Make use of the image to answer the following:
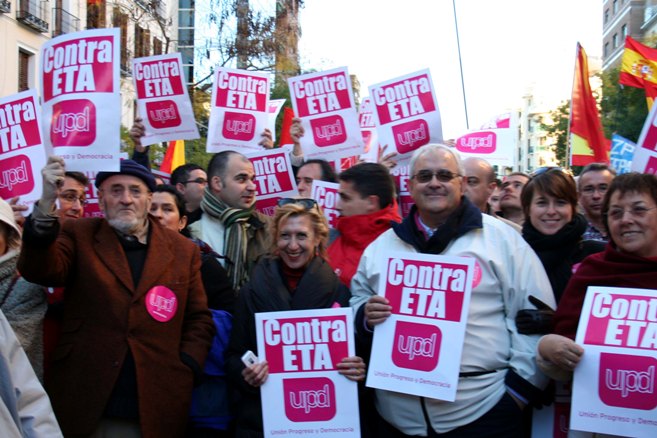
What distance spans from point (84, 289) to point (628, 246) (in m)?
2.63

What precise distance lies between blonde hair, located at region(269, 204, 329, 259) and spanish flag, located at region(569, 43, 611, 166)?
224 inches

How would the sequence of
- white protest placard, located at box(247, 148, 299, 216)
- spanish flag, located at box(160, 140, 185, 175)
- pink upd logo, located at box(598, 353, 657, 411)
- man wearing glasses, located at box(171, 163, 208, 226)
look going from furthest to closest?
spanish flag, located at box(160, 140, 185, 175)
white protest placard, located at box(247, 148, 299, 216)
man wearing glasses, located at box(171, 163, 208, 226)
pink upd logo, located at box(598, 353, 657, 411)

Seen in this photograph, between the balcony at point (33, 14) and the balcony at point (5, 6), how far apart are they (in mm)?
574

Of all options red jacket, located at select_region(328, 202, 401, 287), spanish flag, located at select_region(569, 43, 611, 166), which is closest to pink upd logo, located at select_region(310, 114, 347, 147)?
red jacket, located at select_region(328, 202, 401, 287)

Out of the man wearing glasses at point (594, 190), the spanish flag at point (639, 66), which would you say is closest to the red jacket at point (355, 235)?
the man wearing glasses at point (594, 190)

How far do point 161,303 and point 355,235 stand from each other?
1269 mm

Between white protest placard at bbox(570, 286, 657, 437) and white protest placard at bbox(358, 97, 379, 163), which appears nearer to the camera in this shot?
white protest placard at bbox(570, 286, 657, 437)

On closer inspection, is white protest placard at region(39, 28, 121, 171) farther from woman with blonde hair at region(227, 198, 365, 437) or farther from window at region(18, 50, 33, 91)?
window at region(18, 50, 33, 91)

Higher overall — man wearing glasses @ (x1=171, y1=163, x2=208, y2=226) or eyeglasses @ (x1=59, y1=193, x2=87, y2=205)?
man wearing glasses @ (x1=171, y1=163, x2=208, y2=226)

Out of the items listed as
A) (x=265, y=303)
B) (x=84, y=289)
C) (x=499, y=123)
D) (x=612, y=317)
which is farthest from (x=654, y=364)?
(x=499, y=123)

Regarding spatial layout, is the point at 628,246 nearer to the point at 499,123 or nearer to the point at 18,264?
the point at 18,264

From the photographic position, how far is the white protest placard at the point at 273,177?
6.87 metres

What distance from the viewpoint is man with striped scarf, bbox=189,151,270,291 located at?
16.8 ft

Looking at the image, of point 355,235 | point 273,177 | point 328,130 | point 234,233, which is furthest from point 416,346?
point 328,130
